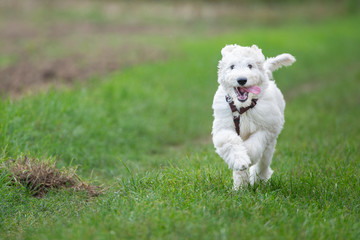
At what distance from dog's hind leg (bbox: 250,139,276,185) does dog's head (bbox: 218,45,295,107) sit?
742 mm

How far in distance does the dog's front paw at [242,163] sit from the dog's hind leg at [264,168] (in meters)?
0.83

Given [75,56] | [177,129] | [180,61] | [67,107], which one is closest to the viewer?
[67,107]

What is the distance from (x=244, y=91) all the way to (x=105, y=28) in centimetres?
2184

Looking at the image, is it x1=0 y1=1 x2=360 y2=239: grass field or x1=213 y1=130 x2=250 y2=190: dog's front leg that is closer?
x1=0 y1=1 x2=360 y2=239: grass field

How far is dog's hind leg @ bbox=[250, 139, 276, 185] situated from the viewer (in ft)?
17.7

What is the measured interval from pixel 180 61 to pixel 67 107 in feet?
24.6

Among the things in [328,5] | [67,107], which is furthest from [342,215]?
[328,5]

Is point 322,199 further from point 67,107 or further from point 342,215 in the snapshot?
point 67,107

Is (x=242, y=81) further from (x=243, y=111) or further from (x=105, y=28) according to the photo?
(x=105, y=28)

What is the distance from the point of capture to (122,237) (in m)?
4.00

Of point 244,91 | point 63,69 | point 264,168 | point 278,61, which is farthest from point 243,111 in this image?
point 63,69

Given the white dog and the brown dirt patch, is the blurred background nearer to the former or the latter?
the brown dirt patch

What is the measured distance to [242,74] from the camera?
4680mm

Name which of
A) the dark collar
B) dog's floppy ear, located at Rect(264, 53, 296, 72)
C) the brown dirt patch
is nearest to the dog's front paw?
the dark collar
